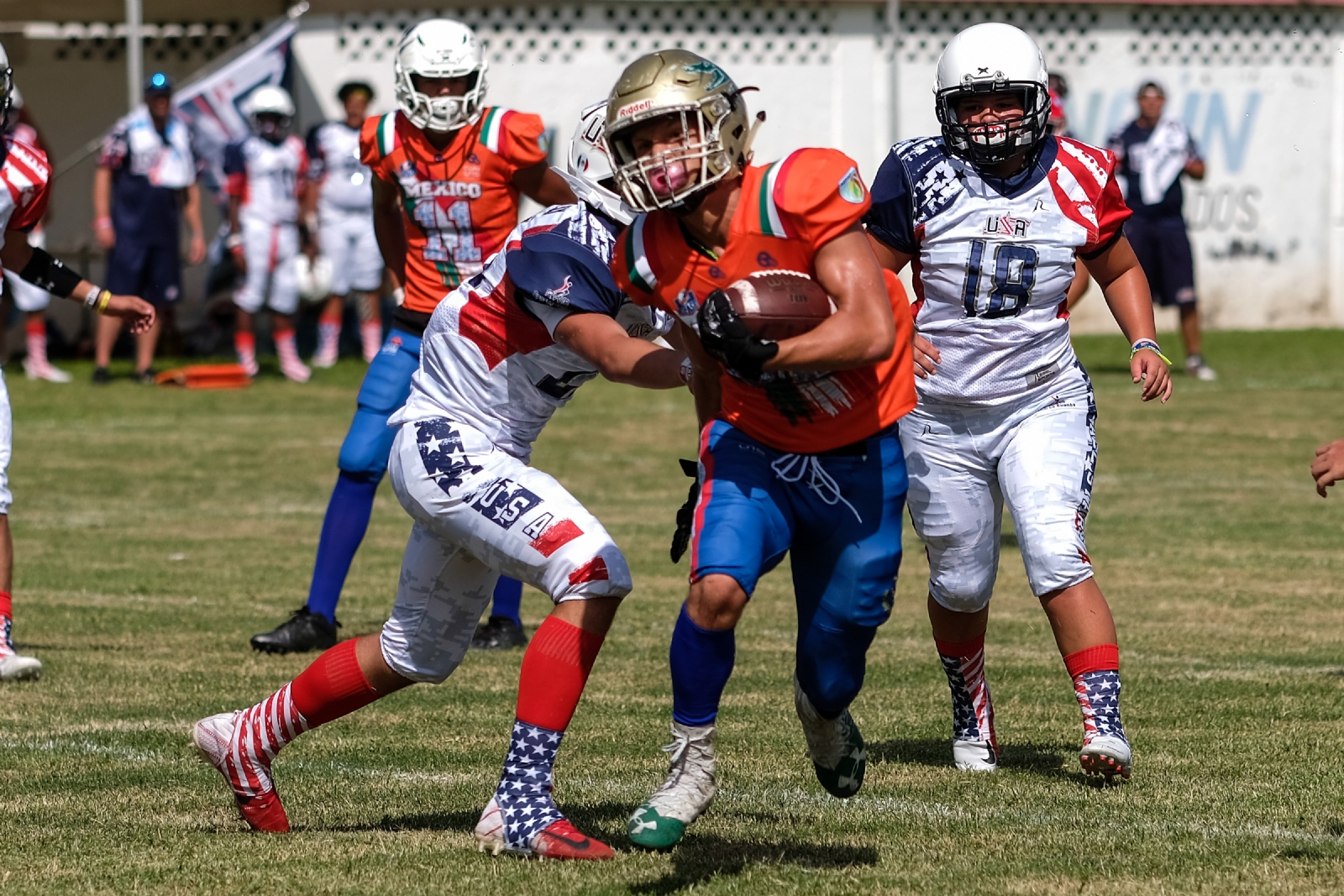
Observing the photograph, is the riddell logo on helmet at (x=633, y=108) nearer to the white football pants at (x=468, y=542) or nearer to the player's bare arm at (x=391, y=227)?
the white football pants at (x=468, y=542)

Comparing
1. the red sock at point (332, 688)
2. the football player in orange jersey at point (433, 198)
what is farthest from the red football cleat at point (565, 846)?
the football player in orange jersey at point (433, 198)

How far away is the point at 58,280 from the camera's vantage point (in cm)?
709

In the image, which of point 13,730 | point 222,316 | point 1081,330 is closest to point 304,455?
point 222,316

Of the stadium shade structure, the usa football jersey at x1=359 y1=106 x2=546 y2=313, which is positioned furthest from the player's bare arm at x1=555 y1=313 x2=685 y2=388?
the stadium shade structure

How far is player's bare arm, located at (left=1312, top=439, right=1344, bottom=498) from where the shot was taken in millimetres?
4629

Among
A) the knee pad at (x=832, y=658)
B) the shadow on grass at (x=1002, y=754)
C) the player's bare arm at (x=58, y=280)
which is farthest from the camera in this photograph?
the player's bare arm at (x=58, y=280)

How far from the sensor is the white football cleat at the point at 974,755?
18.1 ft

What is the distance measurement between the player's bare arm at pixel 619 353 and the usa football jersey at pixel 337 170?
1316cm

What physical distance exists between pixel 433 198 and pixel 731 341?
3772mm

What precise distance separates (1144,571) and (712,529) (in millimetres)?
5273

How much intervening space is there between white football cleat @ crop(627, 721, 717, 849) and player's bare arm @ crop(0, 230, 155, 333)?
11.1ft

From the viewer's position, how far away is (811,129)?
838 inches

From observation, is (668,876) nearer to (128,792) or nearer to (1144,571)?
(128,792)

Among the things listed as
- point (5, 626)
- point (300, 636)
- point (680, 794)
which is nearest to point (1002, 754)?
point (680, 794)
